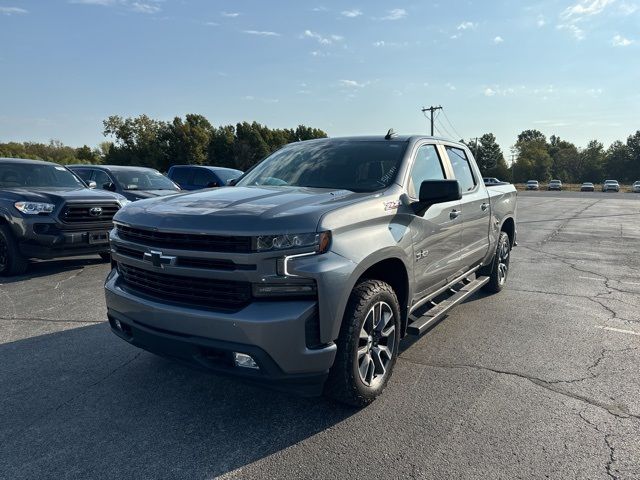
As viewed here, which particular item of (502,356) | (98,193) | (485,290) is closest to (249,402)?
(502,356)

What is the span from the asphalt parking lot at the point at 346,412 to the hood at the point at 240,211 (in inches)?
50.0

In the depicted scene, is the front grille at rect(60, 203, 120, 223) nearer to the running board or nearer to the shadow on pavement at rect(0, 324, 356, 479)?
the shadow on pavement at rect(0, 324, 356, 479)

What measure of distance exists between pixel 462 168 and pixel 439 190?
76.7 inches

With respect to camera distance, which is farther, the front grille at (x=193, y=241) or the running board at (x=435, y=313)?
the running board at (x=435, y=313)

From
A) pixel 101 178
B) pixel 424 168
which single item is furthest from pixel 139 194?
pixel 424 168

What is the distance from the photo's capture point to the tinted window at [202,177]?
1390 centimetres

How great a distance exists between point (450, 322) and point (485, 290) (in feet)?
5.10

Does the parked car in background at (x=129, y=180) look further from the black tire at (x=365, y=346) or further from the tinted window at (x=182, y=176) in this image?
the black tire at (x=365, y=346)

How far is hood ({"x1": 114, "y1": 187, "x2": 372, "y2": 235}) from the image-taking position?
2660mm

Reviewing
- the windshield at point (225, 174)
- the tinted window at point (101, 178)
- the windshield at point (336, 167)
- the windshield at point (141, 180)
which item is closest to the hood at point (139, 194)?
the windshield at point (141, 180)

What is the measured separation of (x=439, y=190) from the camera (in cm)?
344

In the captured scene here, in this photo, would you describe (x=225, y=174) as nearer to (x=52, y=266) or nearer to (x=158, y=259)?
(x=52, y=266)

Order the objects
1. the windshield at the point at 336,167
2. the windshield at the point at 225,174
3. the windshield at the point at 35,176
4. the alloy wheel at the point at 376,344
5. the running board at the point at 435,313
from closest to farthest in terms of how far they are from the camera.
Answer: the alloy wheel at the point at 376,344
the running board at the point at 435,313
the windshield at the point at 336,167
the windshield at the point at 35,176
the windshield at the point at 225,174

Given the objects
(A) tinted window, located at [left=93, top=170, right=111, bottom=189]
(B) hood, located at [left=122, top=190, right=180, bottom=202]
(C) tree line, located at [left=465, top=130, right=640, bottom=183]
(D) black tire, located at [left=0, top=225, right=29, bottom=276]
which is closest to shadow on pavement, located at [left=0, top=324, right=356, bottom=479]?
(D) black tire, located at [left=0, top=225, right=29, bottom=276]
